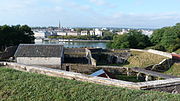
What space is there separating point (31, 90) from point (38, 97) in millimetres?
694

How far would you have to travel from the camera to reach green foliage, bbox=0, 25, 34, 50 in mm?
30659

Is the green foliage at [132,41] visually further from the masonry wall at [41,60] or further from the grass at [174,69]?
the masonry wall at [41,60]

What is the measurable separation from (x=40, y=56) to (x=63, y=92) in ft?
43.1

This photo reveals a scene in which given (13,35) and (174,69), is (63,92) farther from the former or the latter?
(13,35)

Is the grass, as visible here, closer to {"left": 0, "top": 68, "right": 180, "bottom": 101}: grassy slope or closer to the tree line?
{"left": 0, "top": 68, "right": 180, "bottom": 101}: grassy slope

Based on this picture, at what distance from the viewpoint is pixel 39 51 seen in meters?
19.6

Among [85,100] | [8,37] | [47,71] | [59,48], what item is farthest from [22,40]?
[85,100]

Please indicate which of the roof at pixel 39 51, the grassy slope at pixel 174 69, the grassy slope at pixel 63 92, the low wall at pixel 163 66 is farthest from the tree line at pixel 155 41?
the grassy slope at pixel 63 92

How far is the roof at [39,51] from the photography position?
Result: 62.6 ft

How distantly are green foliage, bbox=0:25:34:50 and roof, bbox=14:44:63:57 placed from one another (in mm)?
12740

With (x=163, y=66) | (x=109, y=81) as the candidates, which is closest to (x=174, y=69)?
(x=163, y=66)

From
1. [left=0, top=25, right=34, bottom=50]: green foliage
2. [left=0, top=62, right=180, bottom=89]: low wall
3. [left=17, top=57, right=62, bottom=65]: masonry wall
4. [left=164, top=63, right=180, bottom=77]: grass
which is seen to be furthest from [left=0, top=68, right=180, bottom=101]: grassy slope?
[left=0, top=25, right=34, bottom=50]: green foliage

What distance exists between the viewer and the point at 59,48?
778 inches

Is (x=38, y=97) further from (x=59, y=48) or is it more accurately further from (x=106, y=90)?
(x=59, y=48)
